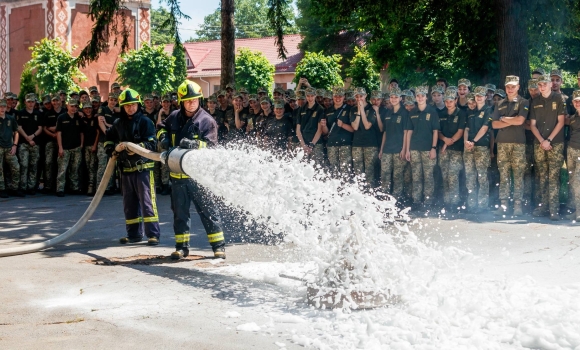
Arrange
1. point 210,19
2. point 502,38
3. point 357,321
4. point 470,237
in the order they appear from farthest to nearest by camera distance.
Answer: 1. point 210,19
2. point 502,38
3. point 470,237
4. point 357,321

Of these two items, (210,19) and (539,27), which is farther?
(210,19)

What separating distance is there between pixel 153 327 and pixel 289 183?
2.06m

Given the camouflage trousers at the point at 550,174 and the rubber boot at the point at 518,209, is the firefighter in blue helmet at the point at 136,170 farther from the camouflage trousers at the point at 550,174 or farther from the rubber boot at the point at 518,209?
the camouflage trousers at the point at 550,174

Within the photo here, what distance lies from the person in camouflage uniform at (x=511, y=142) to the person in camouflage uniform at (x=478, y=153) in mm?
210

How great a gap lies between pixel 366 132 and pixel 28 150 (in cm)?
796

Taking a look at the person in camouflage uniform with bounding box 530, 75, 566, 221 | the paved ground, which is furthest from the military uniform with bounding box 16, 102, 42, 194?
the person in camouflage uniform with bounding box 530, 75, 566, 221

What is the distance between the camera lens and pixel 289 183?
729 centimetres

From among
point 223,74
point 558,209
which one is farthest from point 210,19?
point 558,209

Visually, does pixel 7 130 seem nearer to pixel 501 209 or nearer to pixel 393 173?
pixel 393 173

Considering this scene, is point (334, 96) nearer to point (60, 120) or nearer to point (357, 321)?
point (60, 120)

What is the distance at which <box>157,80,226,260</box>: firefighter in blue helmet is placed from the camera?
8.73 m

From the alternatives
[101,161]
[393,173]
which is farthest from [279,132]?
[101,161]

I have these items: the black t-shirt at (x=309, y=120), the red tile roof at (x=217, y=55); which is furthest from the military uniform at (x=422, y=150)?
the red tile roof at (x=217, y=55)

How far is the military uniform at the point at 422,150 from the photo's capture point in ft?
42.5
